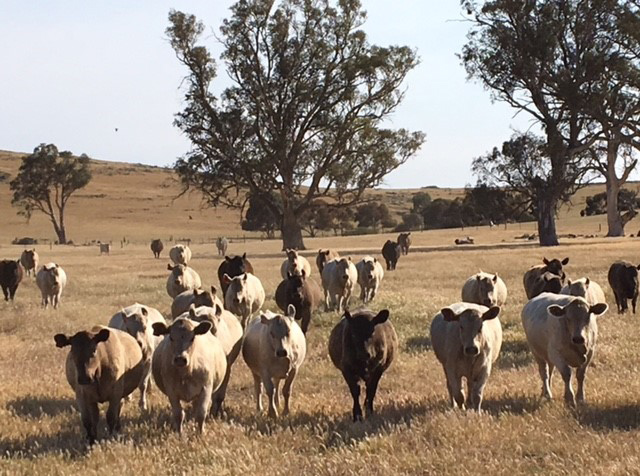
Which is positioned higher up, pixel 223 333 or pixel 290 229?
pixel 290 229

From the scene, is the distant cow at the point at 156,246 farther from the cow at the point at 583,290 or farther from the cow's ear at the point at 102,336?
the cow's ear at the point at 102,336

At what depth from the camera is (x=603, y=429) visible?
8438mm

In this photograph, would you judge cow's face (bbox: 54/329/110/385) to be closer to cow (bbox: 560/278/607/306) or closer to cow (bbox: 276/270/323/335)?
cow (bbox: 276/270/323/335)

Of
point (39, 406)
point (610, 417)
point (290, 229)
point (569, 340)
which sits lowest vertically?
point (39, 406)

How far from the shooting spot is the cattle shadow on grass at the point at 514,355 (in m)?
12.9

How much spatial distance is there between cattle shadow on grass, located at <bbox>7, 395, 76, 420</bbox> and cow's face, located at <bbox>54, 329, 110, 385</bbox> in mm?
1806

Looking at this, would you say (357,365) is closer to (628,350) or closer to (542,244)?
(628,350)

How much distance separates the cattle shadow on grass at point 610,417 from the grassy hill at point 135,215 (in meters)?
61.2

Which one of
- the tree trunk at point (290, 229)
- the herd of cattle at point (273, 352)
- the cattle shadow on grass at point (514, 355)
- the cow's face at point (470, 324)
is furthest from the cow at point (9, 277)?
the tree trunk at point (290, 229)

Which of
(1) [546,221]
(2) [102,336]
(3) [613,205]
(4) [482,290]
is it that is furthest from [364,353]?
(3) [613,205]

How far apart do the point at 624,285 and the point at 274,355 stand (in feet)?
36.6

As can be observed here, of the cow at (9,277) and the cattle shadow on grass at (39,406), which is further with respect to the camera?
the cow at (9,277)

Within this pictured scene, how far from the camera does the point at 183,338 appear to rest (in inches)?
354

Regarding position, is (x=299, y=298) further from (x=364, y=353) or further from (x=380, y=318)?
(x=364, y=353)
